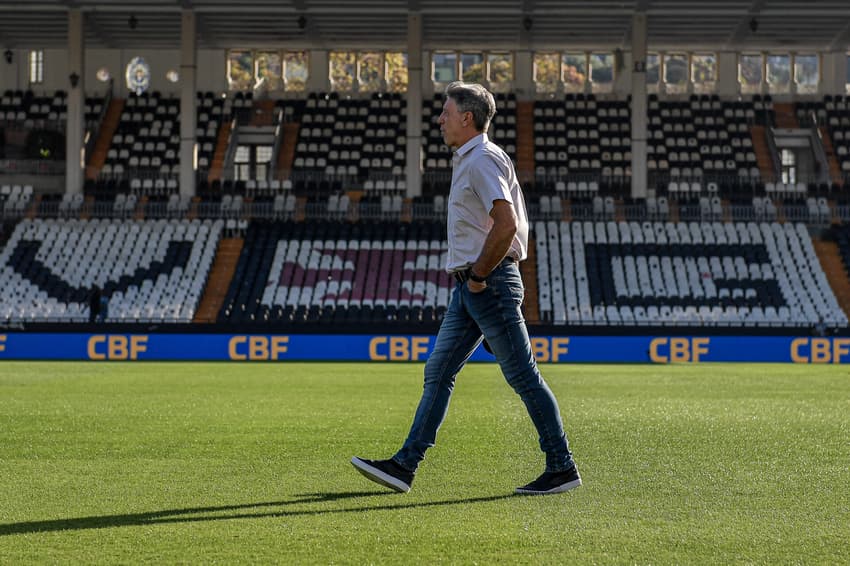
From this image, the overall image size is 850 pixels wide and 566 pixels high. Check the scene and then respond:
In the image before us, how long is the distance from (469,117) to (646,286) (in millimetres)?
33979

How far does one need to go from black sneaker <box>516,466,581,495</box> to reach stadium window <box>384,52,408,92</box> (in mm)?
46465

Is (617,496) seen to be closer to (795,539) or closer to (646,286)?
(795,539)

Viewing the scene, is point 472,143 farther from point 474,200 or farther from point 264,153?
point 264,153

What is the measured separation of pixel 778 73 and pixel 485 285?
4910 centimetres

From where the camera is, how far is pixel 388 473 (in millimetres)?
6934

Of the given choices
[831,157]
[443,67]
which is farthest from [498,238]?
[443,67]

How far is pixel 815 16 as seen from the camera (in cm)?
4578

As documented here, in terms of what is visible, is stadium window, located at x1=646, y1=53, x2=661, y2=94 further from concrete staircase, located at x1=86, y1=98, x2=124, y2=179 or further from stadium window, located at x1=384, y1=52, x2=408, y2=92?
concrete staircase, located at x1=86, y1=98, x2=124, y2=179

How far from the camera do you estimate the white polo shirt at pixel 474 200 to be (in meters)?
6.86

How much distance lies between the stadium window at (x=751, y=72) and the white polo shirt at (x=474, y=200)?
4812 cm

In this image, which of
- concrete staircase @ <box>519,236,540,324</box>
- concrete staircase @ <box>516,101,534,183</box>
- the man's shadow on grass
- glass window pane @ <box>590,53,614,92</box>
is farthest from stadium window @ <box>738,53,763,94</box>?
the man's shadow on grass

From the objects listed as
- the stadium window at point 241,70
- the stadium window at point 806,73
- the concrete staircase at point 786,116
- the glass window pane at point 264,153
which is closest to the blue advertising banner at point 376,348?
the glass window pane at point 264,153

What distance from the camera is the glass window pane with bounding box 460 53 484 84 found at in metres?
52.8

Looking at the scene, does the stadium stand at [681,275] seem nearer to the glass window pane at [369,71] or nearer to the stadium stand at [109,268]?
the stadium stand at [109,268]
